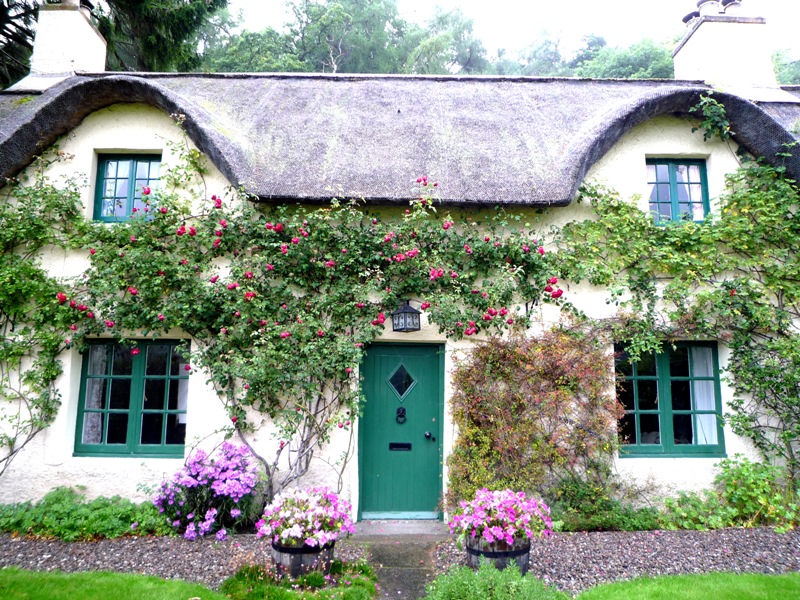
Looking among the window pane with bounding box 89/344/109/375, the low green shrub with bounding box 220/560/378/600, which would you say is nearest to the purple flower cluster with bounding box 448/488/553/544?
the low green shrub with bounding box 220/560/378/600

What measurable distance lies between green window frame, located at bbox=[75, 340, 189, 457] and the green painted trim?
226 cm

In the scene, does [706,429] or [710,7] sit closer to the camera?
[706,429]

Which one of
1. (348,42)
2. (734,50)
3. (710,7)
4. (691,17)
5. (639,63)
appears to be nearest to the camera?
(734,50)

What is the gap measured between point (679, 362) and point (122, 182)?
7214 millimetres

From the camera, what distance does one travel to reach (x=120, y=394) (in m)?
6.14

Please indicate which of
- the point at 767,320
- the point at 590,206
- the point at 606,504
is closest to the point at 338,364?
the point at 606,504

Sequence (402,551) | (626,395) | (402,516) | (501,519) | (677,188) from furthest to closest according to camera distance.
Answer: (677,188) → (626,395) → (402,516) → (402,551) → (501,519)

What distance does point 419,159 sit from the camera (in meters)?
6.25

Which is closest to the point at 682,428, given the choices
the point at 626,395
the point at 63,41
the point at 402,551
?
the point at 626,395

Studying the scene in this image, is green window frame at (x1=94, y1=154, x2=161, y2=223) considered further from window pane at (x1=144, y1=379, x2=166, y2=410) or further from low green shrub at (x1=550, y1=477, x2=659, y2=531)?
low green shrub at (x1=550, y1=477, x2=659, y2=531)

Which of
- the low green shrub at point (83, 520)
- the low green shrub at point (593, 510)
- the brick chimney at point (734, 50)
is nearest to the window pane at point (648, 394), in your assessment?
the low green shrub at point (593, 510)

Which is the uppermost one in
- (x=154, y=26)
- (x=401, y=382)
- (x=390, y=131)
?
(x=154, y=26)

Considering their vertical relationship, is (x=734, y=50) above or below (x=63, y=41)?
below

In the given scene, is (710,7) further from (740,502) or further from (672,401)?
(740,502)
